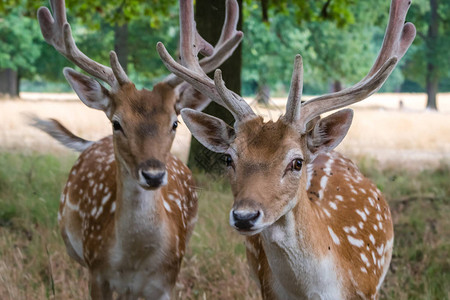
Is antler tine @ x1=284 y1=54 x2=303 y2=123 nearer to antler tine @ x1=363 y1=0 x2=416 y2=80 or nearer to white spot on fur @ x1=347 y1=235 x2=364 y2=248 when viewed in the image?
antler tine @ x1=363 y1=0 x2=416 y2=80

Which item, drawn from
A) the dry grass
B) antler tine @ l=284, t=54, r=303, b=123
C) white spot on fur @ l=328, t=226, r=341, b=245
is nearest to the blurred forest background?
the dry grass

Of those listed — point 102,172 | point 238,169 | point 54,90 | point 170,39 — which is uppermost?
point 238,169

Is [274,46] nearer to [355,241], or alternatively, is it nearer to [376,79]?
[355,241]

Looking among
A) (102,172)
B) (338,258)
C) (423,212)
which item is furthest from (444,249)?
(102,172)

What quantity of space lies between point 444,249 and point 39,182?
170 inches

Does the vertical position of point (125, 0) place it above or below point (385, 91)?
above

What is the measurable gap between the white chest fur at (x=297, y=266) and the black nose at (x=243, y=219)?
0.36 m

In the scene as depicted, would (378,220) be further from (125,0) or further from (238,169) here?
(125,0)

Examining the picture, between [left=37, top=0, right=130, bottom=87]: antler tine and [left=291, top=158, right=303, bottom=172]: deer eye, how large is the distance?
1329 mm

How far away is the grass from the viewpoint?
4527 mm

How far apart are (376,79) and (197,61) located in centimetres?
115

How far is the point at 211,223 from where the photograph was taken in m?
5.83

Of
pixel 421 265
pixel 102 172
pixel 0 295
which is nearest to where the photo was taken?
pixel 0 295

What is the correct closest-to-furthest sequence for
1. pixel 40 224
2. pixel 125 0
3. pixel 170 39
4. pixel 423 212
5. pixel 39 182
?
pixel 40 224
pixel 423 212
pixel 39 182
pixel 125 0
pixel 170 39
